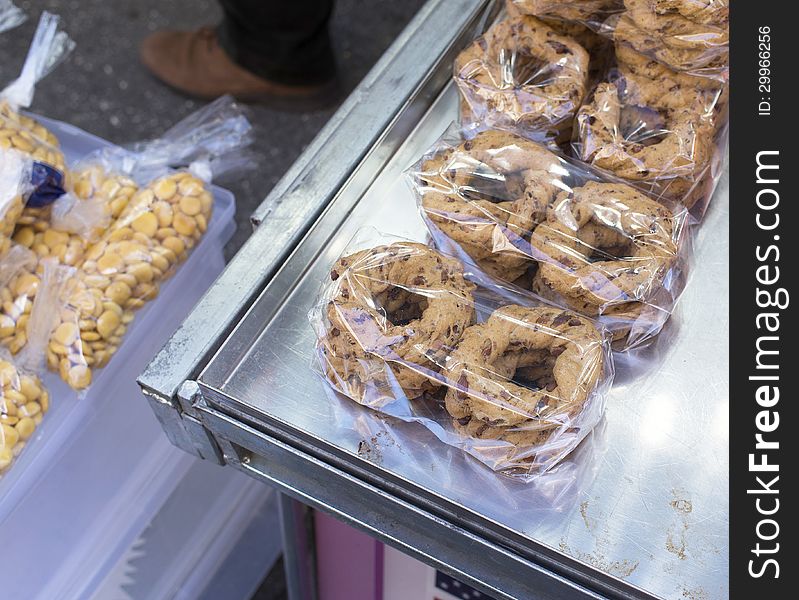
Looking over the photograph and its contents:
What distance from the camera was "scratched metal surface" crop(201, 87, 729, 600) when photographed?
99 centimetres

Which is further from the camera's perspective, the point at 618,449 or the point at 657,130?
the point at 657,130

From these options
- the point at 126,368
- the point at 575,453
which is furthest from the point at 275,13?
the point at 575,453

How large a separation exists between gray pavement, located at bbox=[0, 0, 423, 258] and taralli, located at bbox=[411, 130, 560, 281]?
4.68ft

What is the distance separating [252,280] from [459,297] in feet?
0.93

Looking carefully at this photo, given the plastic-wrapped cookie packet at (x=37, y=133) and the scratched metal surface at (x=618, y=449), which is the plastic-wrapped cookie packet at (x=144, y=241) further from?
the scratched metal surface at (x=618, y=449)

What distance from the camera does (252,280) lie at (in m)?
1.17

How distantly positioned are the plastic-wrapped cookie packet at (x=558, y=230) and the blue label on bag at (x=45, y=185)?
0.64 metres

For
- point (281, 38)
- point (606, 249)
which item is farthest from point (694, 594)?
point (281, 38)

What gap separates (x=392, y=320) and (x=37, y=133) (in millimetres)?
850

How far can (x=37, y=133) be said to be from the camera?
1.57 meters

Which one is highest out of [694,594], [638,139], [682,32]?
[682,32]

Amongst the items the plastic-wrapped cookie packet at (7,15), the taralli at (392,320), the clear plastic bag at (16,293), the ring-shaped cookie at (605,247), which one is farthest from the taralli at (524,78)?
the plastic-wrapped cookie packet at (7,15)

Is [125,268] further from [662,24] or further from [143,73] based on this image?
[143,73]

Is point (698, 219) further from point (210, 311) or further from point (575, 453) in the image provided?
point (210, 311)
